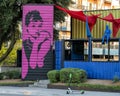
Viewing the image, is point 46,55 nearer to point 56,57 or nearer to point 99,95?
point 56,57

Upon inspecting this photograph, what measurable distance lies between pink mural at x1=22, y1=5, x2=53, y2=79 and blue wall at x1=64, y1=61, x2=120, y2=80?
284 centimetres

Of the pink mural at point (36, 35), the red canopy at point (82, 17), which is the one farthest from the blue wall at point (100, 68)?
the red canopy at point (82, 17)

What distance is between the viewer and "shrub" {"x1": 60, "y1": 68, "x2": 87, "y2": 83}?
32938 mm

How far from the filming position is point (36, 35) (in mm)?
37781

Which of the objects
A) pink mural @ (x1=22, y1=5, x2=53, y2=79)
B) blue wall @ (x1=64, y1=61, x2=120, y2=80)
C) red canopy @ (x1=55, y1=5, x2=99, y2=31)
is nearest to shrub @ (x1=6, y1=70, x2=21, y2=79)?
pink mural @ (x1=22, y1=5, x2=53, y2=79)

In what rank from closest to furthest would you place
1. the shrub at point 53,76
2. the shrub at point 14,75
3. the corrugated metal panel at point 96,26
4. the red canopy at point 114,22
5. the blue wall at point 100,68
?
1. the shrub at point 53,76
2. the blue wall at point 100,68
3. the red canopy at point 114,22
4. the corrugated metal panel at point 96,26
5. the shrub at point 14,75

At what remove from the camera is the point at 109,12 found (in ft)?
130

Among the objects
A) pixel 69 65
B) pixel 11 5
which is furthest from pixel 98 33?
pixel 11 5

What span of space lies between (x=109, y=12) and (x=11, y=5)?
8.42 metres

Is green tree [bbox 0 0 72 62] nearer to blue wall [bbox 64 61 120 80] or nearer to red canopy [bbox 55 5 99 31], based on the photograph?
red canopy [bbox 55 5 99 31]

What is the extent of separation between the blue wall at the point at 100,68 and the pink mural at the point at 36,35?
2.84 meters

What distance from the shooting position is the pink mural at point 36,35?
37.6 meters

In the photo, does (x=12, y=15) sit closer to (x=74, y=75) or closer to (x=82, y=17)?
(x=82, y=17)

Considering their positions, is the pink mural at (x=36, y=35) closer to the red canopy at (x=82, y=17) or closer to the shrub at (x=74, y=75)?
the red canopy at (x=82, y=17)
